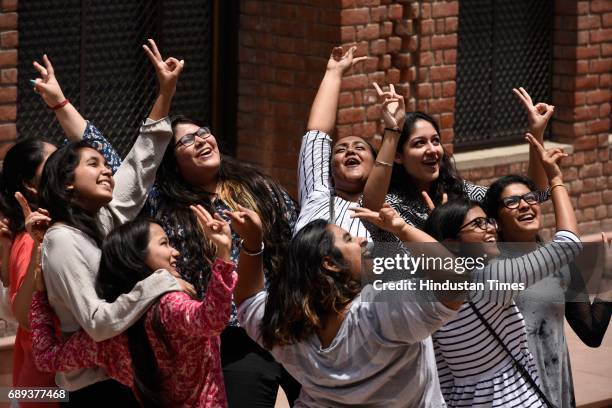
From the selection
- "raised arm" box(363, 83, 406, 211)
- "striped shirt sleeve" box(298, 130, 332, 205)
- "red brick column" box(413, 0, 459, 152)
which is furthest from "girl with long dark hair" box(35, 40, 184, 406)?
"red brick column" box(413, 0, 459, 152)

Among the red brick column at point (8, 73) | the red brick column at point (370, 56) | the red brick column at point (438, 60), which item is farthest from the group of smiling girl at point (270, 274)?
the red brick column at point (438, 60)

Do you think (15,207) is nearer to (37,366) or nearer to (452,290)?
(37,366)

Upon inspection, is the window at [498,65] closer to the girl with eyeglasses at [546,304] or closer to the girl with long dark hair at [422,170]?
the girl with long dark hair at [422,170]

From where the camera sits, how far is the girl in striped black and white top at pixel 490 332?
553cm

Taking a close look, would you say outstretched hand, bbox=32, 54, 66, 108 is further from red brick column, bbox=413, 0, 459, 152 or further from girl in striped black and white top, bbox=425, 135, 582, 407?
red brick column, bbox=413, 0, 459, 152

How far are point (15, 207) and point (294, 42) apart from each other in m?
3.53

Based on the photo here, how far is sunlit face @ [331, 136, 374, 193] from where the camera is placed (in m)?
6.39

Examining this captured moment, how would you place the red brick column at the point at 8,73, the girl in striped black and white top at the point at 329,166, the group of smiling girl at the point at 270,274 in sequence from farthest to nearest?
the red brick column at the point at 8,73 → the girl in striped black and white top at the point at 329,166 → the group of smiling girl at the point at 270,274

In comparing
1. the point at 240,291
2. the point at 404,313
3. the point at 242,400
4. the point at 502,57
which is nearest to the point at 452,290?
the point at 404,313

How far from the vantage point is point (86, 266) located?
5.36 meters

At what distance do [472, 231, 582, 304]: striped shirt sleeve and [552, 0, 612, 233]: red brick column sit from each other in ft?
16.8

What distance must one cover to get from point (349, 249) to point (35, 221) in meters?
1.24

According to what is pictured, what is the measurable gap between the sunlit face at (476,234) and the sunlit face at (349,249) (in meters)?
0.77

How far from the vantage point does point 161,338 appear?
16.9 feet
